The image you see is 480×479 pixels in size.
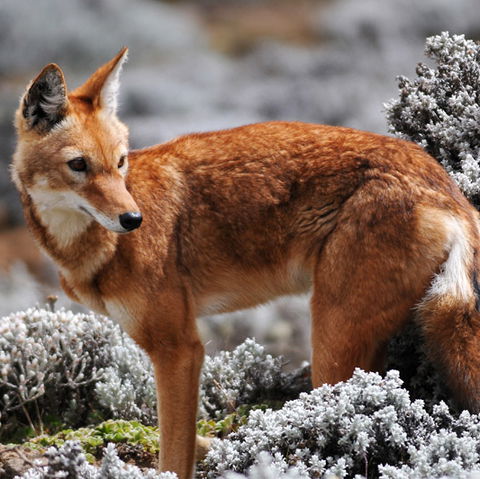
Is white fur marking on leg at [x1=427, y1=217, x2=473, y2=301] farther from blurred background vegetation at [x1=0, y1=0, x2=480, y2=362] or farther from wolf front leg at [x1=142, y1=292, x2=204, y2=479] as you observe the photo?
blurred background vegetation at [x1=0, y1=0, x2=480, y2=362]

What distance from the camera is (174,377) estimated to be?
16.6 feet

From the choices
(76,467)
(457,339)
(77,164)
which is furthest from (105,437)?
(457,339)

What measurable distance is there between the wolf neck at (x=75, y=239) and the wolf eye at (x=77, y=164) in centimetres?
32

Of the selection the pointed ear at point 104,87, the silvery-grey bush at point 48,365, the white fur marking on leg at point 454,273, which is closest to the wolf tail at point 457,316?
the white fur marking on leg at point 454,273

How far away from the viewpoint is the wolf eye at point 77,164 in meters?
4.86

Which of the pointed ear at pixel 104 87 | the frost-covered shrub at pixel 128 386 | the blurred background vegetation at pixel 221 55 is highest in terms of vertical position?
the blurred background vegetation at pixel 221 55

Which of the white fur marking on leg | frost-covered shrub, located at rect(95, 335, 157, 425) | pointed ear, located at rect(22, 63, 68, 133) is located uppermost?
pointed ear, located at rect(22, 63, 68, 133)

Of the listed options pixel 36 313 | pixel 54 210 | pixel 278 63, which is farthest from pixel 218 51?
pixel 54 210

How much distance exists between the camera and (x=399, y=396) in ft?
15.1

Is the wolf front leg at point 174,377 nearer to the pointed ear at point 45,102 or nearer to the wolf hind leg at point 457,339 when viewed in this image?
the pointed ear at point 45,102

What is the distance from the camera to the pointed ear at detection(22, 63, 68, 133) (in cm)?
487

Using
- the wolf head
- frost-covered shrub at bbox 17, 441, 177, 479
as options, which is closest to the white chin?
the wolf head

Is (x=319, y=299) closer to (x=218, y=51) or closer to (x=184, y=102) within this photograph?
(x=184, y=102)

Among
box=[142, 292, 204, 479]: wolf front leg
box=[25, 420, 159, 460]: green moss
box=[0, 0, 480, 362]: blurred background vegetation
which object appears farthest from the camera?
box=[0, 0, 480, 362]: blurred background vegetation
